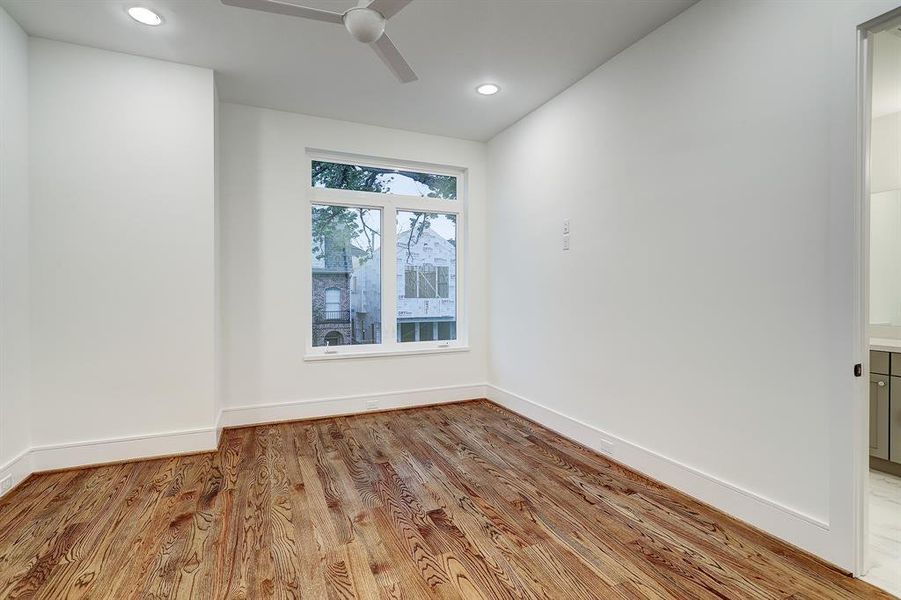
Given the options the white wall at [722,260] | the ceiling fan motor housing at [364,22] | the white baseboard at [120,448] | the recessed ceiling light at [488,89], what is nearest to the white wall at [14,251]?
the white baseboard at [120,448]

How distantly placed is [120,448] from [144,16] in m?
2.79

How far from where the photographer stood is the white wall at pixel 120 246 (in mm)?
2779

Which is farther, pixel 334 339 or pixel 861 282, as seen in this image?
pixel 334 339

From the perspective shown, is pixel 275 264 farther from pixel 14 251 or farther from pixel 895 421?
pixel 895 421

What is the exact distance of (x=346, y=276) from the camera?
425 centimetres

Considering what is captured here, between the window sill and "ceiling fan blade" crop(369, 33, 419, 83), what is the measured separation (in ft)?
8.46

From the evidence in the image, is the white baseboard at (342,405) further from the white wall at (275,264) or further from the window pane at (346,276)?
the window pane at (346,276)

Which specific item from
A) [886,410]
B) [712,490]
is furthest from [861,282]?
[886,410]

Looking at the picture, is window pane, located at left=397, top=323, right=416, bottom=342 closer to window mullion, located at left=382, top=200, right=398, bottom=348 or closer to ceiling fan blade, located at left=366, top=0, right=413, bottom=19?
window mullion, located at left=382, top=200, right=398, bottom=348

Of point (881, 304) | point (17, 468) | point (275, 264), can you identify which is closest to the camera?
point (17, 468)

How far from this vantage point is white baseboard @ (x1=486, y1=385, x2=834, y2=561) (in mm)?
1895

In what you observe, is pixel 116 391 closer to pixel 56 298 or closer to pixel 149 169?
pixel 56 298

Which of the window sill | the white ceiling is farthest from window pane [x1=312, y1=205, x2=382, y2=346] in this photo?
the white ceiling

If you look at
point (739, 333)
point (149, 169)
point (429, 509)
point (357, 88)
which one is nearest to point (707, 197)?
point (739, 333)
